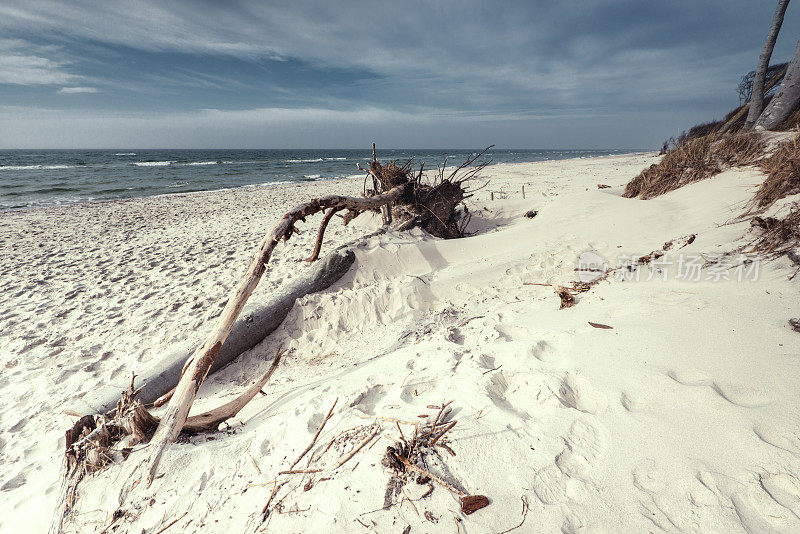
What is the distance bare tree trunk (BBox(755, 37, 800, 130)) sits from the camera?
25.6 feet

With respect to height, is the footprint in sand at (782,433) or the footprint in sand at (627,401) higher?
the footprint in sand at (782,433)

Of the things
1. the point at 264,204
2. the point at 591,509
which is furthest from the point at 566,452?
the point at 264,204

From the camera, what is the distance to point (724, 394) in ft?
5.44

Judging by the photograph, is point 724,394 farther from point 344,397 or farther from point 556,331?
point 344,397

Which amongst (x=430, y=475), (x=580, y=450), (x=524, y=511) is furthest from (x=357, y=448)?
(x=580, y=450)

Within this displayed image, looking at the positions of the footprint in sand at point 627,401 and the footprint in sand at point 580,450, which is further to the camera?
the footprint in sand at point 627,401

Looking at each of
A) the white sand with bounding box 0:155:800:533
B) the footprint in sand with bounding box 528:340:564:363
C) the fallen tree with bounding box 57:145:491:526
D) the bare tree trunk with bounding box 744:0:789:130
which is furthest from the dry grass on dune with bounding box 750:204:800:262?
the bare tree trunk with bounding box 744:0:789:130

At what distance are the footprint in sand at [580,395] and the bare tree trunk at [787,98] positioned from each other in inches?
424

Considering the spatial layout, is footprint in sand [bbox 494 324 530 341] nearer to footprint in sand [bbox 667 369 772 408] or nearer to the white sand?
the white sand

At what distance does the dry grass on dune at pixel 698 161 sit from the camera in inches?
198

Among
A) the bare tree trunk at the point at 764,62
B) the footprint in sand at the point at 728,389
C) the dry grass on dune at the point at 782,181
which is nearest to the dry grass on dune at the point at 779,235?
the dry grass on dune at the point at 782,181

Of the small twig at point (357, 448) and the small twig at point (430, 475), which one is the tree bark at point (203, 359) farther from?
the small twig at point (430, 475)

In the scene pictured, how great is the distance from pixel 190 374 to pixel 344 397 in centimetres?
94

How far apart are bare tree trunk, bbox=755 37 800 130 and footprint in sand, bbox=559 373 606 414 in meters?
10.8
